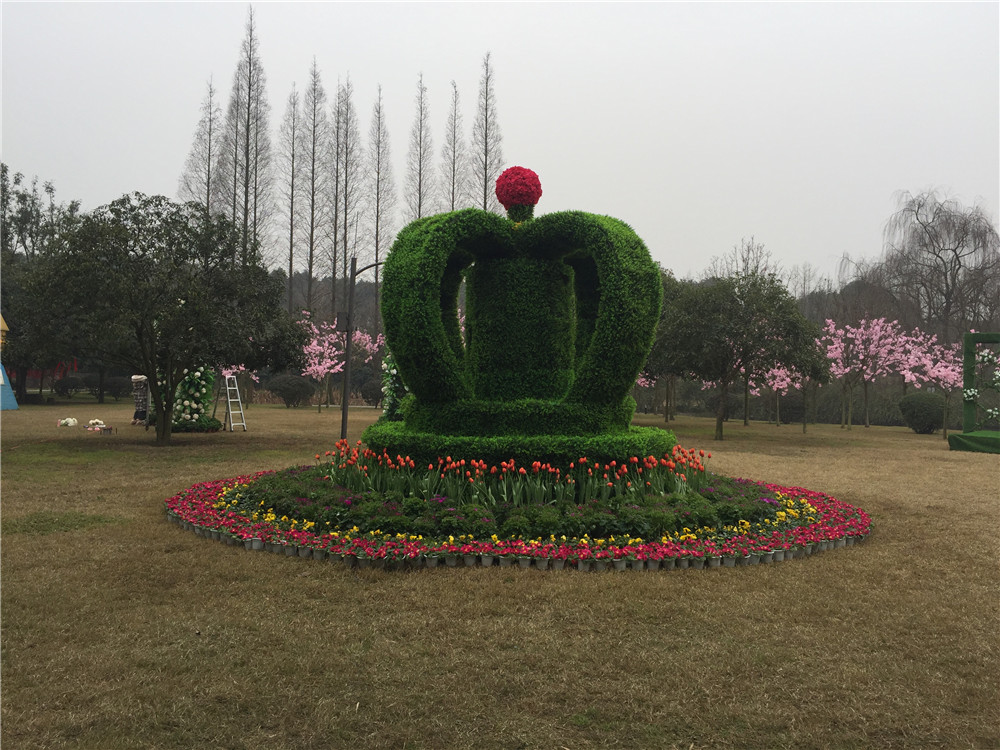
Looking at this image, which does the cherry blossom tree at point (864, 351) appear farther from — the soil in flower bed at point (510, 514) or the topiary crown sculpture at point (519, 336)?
the soil in flower bed at point (510, 514)

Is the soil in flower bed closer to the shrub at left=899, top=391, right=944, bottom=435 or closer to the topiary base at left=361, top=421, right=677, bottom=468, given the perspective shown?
the topiary base at left=361, top=421, right=677, bottom=468

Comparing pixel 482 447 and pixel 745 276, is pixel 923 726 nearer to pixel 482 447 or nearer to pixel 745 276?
pixel 482 447

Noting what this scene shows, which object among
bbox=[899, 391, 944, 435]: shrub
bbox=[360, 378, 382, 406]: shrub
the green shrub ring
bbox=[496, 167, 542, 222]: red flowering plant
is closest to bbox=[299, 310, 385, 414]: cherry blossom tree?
bbox=[360, 378, 382, 406]: shrub

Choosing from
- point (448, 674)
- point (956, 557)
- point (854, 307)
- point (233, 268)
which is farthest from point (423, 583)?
point (854, 307)

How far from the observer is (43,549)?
19.3 feet

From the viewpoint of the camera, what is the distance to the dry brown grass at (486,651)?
3.00m

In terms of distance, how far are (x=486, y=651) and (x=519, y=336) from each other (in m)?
4.53

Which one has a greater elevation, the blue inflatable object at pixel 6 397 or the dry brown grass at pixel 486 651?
the blue inflatable object at pixel 6 397

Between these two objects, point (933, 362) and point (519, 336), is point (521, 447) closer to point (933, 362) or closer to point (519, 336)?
point (519, 336)

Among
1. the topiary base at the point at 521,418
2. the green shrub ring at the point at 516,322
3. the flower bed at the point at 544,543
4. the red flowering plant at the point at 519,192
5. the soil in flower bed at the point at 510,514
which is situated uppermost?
the red flowering plant at the point at 519,192

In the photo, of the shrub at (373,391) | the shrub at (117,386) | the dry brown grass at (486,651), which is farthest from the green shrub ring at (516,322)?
the shrub at (117,386)

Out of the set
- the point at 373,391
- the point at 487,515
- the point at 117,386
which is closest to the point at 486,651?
the point at 487,515

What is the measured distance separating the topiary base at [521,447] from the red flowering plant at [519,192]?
2762mm

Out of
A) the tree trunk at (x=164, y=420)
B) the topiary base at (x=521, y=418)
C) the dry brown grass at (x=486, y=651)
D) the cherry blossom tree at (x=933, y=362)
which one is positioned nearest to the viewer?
the dry brown grass at (x=486, y=651)
